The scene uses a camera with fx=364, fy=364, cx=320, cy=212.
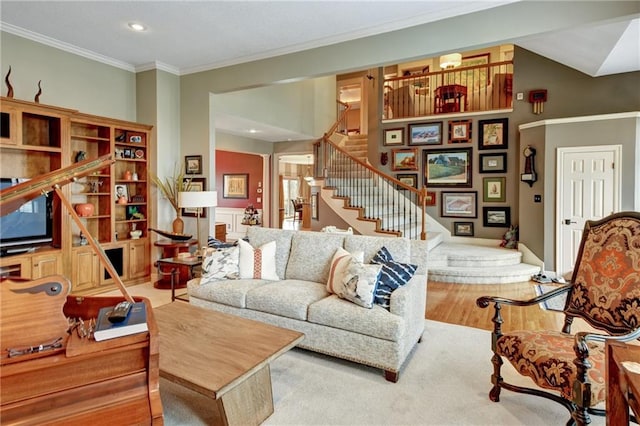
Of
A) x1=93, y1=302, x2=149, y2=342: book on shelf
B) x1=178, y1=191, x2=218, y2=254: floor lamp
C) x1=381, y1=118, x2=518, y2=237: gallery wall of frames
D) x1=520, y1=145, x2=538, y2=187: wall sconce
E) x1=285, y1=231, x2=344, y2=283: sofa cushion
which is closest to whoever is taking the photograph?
x1=93, y1=302, x2=149, y2=342: book on shelf

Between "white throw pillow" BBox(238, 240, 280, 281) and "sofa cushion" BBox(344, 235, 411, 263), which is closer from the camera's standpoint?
"sofa cushion" BBox(344, 235, 411, 263)

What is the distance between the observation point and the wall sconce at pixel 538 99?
6.24 m

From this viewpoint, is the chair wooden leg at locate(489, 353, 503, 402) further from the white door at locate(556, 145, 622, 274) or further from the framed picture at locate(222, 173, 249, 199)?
the framed picture at locate(222, 173, 249, 199)

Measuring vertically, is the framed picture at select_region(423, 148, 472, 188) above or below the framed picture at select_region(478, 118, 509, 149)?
below

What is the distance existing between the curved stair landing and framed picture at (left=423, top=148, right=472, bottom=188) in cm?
161

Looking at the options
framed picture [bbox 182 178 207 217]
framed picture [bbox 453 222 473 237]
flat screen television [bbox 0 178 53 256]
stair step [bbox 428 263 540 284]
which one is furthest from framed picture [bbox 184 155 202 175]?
framed picture [bbox 453 222 473 237]

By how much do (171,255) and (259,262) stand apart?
2.40m

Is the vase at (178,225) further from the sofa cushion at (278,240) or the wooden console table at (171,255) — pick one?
the sofa cushion at (278,240)

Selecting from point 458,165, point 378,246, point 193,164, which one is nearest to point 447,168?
point 458,165


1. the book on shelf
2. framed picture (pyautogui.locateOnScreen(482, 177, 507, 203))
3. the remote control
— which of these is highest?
framed picture (pyautogui.locateOnScreen(482, 177, 507, 203))

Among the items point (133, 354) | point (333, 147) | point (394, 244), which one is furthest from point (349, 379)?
point (333, 147)

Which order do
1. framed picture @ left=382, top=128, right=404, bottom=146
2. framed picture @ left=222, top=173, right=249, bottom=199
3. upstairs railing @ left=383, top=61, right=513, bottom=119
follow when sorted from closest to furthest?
1. upstairs railing @ left=383, top=61, right=513, bottom=119
2. framed picture @ left=382, top=128, right=404, bottom=146
3. framed picture @ left=222, top=173, right=249, bottom=199

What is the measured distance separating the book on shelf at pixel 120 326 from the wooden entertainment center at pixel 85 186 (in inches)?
117

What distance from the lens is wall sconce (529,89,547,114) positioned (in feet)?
20.5
